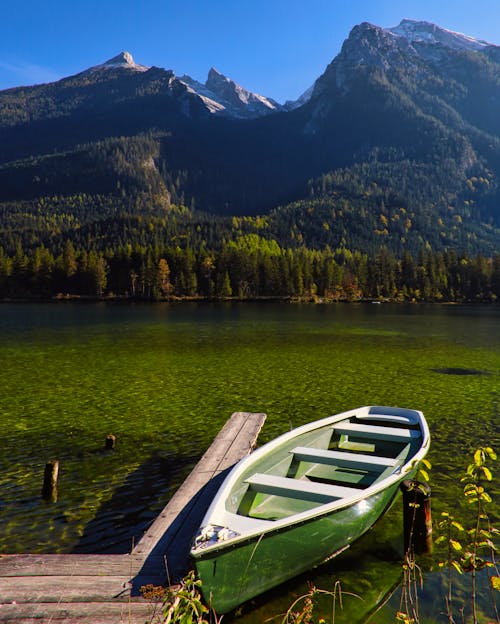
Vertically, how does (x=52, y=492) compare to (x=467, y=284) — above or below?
below

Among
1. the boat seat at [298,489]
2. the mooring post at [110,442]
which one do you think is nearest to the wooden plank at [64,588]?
the boat seat at [298,489]

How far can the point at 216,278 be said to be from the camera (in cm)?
17912

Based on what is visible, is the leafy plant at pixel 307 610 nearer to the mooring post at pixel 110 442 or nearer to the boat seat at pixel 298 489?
the boat seat at pixel 298 489

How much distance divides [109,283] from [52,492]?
187 metres

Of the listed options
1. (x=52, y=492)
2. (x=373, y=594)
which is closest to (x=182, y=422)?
(x=52, y=492)

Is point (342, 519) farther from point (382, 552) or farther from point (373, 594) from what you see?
point (382, 552)

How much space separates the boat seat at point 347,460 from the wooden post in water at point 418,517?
1323 millimetres

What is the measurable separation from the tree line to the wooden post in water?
167 m

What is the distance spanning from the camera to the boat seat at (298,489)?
9.49 meters

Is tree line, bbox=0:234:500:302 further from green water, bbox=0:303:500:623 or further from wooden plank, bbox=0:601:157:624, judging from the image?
wooden plank, bbox=0:601:157:624

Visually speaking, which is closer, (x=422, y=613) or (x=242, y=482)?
(x=422, y=613)

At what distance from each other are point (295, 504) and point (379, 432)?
4.71 m


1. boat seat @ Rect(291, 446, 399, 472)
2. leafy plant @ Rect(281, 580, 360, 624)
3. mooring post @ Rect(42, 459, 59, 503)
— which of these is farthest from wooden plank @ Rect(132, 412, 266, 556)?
mooring post @ Rect(42, 459, 59, 503)

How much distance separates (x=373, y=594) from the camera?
8.98 m
